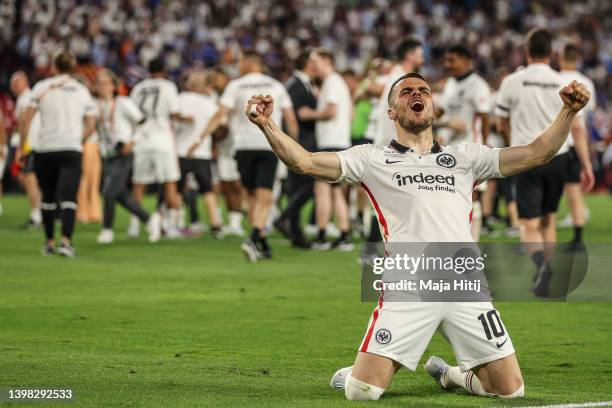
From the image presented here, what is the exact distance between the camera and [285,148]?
7215 millimetres

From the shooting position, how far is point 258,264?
15125 mm

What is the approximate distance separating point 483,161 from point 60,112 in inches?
355

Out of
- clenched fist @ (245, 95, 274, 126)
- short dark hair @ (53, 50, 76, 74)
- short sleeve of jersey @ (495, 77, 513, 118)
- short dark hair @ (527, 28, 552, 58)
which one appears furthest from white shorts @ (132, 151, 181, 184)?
clenched fist @ (245, 95, 274, 126)

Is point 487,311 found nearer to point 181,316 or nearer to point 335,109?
point 181,316

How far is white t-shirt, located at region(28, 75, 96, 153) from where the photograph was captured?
51.1ft

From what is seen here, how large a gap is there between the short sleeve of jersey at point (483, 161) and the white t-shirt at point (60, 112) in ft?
29.0

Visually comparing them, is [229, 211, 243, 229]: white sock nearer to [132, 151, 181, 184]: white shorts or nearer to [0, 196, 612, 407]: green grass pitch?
[132, 151, 181, 184]: white shorts

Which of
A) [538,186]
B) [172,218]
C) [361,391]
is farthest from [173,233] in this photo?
[361,391]

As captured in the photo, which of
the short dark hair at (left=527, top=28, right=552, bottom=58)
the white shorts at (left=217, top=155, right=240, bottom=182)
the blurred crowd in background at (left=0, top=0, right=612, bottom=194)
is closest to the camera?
the short dark hair at (left=527, top=28, right=552, bottom=58)

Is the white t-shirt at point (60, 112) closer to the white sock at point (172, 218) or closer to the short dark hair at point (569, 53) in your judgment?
the white sock at point (172, 218)

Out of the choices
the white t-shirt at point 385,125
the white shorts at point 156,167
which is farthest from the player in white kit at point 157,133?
the white t-shirt at point 385,125

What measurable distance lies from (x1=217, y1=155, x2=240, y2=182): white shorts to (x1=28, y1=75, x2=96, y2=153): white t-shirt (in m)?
4.17

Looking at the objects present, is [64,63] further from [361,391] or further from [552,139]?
[361,391]

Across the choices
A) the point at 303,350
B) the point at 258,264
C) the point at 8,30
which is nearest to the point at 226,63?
the point at 8,30
